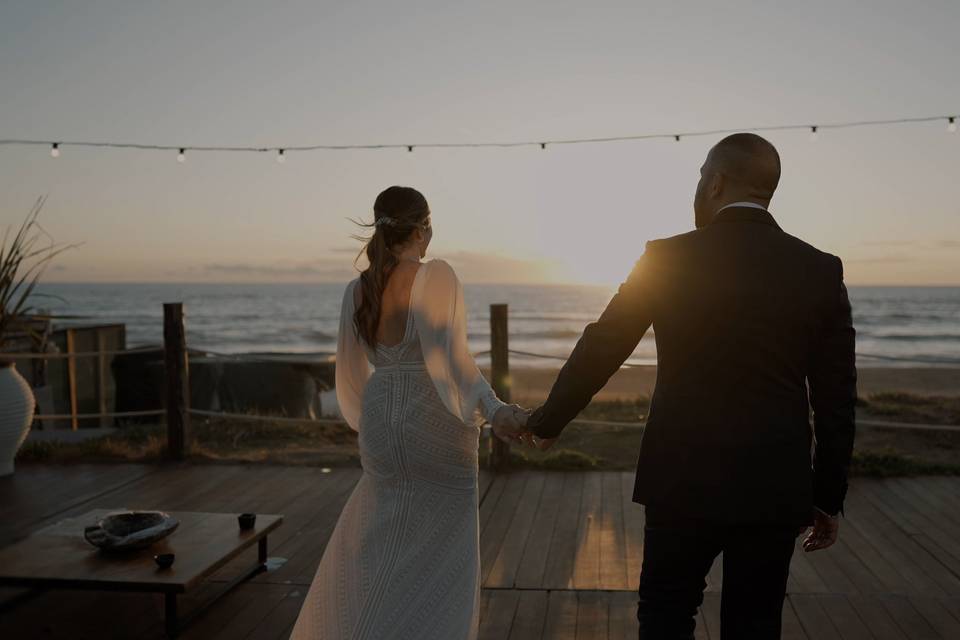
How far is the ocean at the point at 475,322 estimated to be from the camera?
2781 cm

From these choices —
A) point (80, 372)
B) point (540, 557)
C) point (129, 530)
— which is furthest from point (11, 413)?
point (80, 372)

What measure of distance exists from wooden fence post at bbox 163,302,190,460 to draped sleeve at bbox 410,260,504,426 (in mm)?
4279

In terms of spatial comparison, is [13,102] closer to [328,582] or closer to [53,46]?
[53,46]

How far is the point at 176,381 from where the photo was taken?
636 cm

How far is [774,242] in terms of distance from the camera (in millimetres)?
1791

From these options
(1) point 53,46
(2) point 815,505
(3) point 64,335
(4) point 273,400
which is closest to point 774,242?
(2) point 815,505

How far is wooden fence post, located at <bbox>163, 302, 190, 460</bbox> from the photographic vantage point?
6.32 meters

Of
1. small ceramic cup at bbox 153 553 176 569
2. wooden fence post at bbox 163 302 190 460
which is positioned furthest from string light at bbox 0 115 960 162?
small ceramic cup at bbox 153 553 176 569

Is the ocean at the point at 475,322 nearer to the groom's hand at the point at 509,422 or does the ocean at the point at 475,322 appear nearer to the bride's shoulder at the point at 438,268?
the bride's shoulder at the point at 438,268

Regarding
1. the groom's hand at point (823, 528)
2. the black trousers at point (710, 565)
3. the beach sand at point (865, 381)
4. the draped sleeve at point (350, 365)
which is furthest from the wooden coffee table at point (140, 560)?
the beach sand at point (865, 381)

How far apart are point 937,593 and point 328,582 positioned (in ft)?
8.66

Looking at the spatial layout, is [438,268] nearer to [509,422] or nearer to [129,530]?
[509,422]

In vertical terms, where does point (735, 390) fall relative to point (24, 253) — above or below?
below

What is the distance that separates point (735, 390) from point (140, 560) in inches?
102
